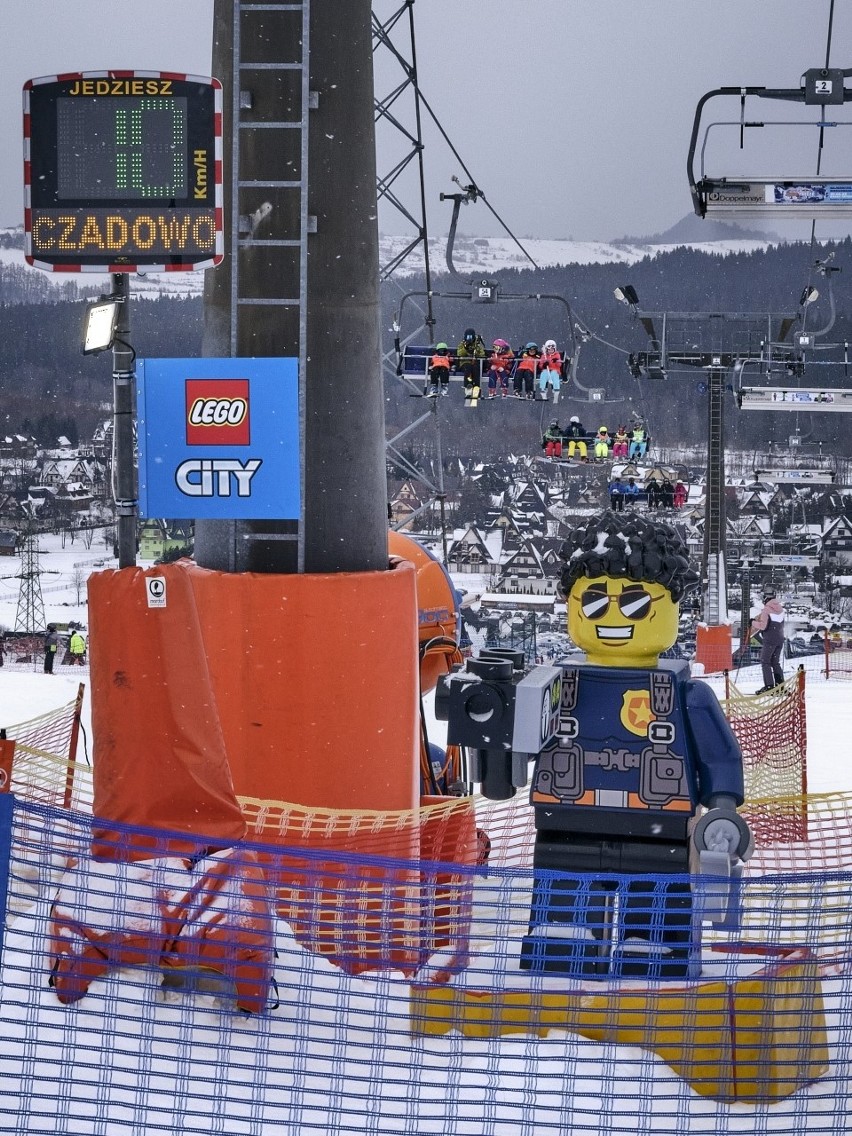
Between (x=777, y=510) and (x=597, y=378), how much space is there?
38.3 feet

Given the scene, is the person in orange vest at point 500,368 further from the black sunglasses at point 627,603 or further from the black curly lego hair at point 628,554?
the black sunglasses at point 627,603

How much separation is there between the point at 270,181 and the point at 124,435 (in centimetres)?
150

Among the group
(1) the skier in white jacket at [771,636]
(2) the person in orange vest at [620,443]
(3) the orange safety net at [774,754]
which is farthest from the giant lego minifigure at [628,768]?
(2) the person in orange vest at [620,443]

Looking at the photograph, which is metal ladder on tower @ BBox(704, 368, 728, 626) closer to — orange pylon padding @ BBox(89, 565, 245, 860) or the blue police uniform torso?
the blue police uniform torso

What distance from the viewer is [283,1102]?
3.30 metres

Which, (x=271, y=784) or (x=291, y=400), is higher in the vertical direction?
(x=291, y=400)

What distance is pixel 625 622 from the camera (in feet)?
15.8

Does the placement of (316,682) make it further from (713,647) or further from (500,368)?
(713,647)

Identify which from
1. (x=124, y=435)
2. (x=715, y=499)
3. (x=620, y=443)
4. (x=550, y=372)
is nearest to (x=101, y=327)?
(x=124, y=435)

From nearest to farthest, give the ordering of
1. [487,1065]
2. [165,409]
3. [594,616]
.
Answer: [487,1065] → [165,409] → [594,616]

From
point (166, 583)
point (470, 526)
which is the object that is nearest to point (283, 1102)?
point (166, 583)

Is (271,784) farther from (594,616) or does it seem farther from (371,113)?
(371,113)

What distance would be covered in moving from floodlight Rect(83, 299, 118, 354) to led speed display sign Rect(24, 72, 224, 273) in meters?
0.20

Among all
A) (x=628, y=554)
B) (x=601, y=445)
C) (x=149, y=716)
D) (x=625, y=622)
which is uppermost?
(x=628, y=554)
